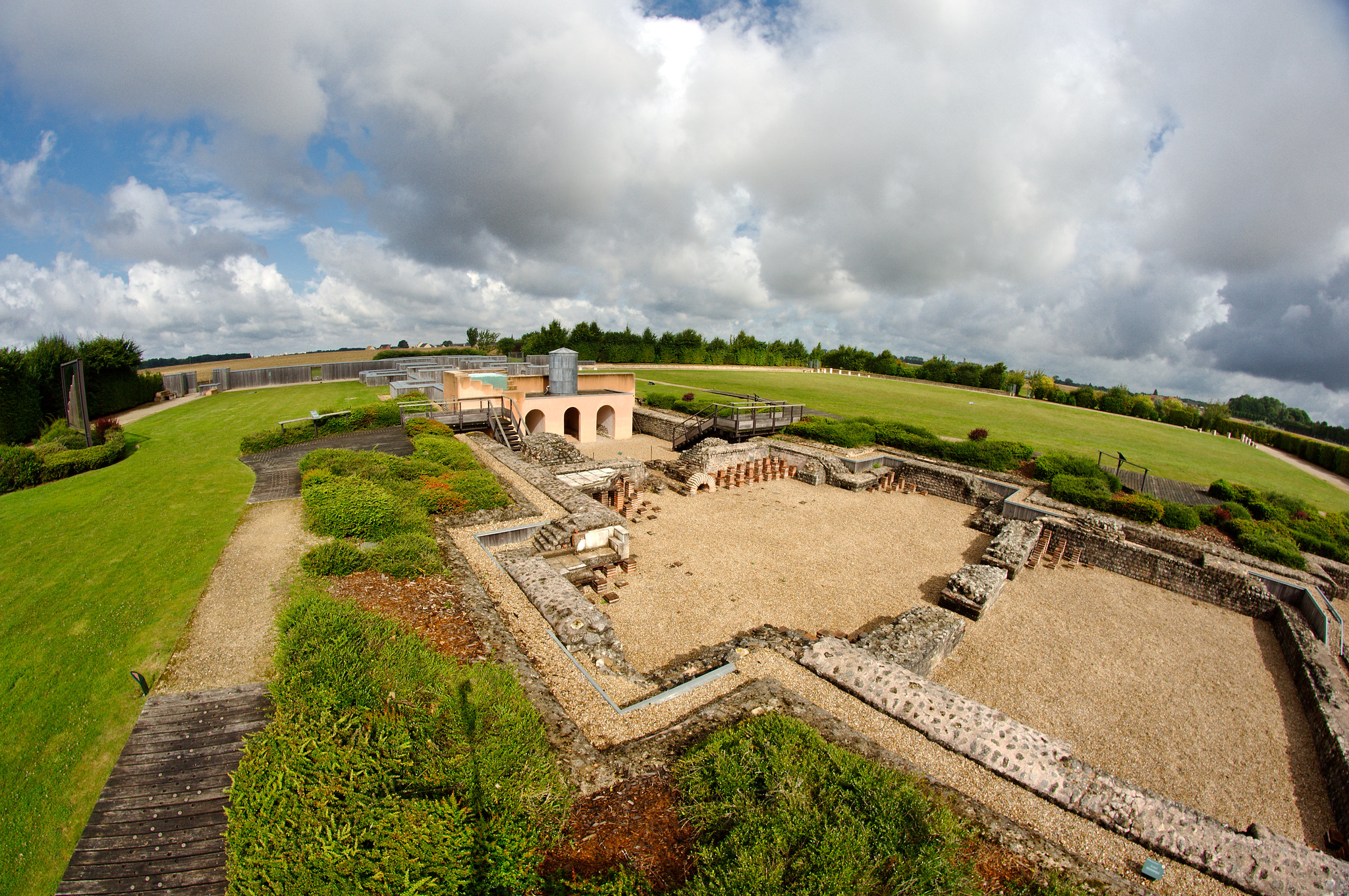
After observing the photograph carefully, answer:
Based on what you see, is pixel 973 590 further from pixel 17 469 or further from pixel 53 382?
pixel 53 382

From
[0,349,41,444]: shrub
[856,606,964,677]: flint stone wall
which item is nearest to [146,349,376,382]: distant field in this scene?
[0,349,41,444]: shrub

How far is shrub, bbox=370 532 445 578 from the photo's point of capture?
8266 millimetres

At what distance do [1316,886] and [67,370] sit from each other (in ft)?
109

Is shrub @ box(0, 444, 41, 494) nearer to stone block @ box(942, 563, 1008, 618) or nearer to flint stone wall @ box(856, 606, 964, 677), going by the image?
flint stone wall @ box(856, 606, 964, 677)

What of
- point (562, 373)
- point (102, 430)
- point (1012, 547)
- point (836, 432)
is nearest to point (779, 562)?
point (1012, 547)

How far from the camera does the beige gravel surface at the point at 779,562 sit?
9.87m

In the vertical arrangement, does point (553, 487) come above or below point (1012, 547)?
above

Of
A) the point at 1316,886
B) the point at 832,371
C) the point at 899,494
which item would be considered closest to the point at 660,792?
the point at 1316,886

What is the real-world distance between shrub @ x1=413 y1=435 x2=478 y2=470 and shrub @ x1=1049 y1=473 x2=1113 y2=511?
60.2ft

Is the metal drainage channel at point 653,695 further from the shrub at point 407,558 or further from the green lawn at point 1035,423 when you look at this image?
the green lawn at point 1035,423

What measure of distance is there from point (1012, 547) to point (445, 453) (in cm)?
1522

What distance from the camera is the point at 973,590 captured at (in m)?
10.5

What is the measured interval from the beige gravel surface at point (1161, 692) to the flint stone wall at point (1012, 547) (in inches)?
22.5

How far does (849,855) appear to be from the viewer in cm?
373
